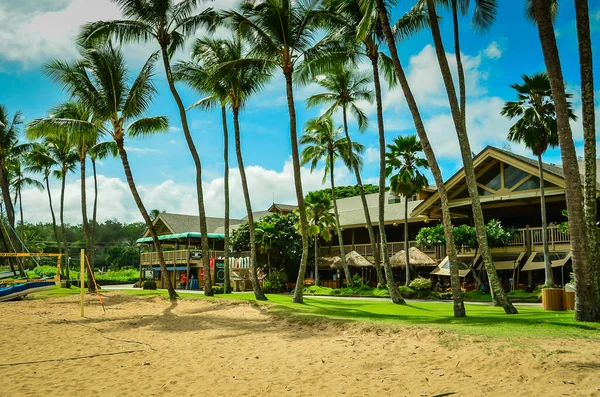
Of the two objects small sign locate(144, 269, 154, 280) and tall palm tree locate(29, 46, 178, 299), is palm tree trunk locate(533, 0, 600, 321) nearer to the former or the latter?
tall palm tree locate(29, 46, 178, 299)

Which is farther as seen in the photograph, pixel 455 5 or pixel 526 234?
pixel 526 234

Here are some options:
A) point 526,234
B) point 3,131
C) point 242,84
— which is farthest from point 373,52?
point 3,131

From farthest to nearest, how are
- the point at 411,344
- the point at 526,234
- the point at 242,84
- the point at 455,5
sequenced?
the point at 526,234, the point at 242,84, the point at 455,5, the point at 411,344

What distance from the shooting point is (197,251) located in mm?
41000

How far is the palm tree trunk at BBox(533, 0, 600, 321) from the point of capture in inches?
441

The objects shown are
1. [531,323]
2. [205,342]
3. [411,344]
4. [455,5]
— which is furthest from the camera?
[455,5]

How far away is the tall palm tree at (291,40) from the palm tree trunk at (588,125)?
33.5 feet

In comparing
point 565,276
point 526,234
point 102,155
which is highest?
point 102,155

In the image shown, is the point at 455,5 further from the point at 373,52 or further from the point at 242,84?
the point at 242,84

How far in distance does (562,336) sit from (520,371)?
2.15 m

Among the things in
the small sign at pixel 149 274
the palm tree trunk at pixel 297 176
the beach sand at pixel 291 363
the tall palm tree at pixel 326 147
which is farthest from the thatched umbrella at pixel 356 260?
the beach sand at pixel 291 363

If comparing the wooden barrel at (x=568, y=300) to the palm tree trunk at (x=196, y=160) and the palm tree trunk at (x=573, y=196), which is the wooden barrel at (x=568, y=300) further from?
the palm tree trunk at (x=196, y=160)

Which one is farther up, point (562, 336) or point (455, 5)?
point (455, 5)

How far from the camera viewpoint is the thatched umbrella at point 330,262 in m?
36.8
